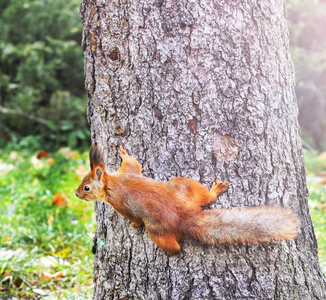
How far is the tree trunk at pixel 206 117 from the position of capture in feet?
5.35

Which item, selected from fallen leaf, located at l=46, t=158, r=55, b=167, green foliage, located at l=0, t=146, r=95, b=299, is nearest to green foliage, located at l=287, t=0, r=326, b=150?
green foliage, located at l=0, t=146, r=95, b=299

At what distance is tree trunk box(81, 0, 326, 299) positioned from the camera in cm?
163

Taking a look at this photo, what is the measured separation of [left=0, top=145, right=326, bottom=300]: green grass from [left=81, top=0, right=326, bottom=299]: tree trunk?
95cm

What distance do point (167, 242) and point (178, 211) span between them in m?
0.15

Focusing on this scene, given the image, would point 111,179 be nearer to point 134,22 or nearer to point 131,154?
point 131,154

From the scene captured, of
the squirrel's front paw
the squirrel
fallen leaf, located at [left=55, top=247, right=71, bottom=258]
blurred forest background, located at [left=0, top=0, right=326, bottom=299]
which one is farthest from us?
blurred forest background, located at [left=0, top=0, right=326, bottom=299]

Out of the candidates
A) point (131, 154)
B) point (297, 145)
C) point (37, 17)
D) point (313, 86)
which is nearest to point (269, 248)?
point (297, 145)

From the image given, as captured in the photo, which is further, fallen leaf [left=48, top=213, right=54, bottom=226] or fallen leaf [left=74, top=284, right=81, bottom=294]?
fallen leaf [left=48, top=213, right=54, bottom=226]

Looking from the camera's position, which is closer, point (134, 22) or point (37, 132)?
point (134, 22)

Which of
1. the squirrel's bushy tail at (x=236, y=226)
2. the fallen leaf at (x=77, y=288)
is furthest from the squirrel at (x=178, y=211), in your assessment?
the fallen leaf at (x=77, y=288)

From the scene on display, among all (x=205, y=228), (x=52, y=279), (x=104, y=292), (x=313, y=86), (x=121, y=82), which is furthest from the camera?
(x=313, y=86)

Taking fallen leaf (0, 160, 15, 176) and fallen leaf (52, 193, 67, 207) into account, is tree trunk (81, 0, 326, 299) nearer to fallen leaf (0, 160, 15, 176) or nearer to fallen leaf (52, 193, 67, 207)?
fallen leaf (52, 193, 67, 207)

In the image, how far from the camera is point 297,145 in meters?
1.81

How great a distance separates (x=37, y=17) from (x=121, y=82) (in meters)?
4.41
